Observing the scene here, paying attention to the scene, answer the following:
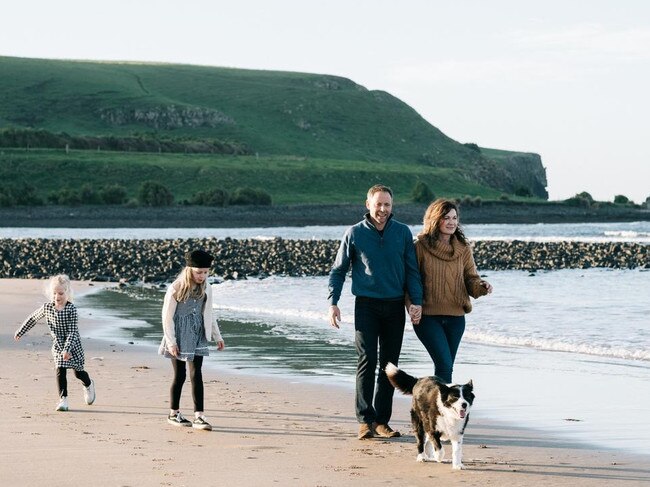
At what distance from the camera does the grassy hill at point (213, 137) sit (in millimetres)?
129500

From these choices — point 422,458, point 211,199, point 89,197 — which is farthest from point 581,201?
point 422,458

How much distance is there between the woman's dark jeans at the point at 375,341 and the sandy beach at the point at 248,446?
0.33m

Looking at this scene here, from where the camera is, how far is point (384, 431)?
8844mm

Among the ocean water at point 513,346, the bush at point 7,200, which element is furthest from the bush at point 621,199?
the ocean water at point 513,346

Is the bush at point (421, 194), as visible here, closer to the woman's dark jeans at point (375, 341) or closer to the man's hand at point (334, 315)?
the woman's dark jeans at point (375, 341)

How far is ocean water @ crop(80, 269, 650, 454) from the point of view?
388 inches

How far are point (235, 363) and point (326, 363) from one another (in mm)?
1032

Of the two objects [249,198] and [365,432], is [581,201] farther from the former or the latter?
[365,432]

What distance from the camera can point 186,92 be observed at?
641 feet

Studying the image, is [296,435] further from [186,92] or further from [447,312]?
[186,92]

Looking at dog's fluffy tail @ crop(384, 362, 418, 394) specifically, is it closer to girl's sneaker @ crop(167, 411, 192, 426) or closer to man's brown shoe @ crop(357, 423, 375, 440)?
man's brown shoe @ crop(357, 423, 375, 440)

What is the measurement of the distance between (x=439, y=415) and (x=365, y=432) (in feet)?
3.25

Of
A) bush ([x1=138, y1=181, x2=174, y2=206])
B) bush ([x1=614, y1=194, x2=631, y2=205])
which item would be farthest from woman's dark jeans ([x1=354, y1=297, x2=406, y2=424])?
bush ([x1=614, y1=194, x2=631, y2=205])

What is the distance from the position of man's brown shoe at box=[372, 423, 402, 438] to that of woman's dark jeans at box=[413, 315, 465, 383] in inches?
22.1
